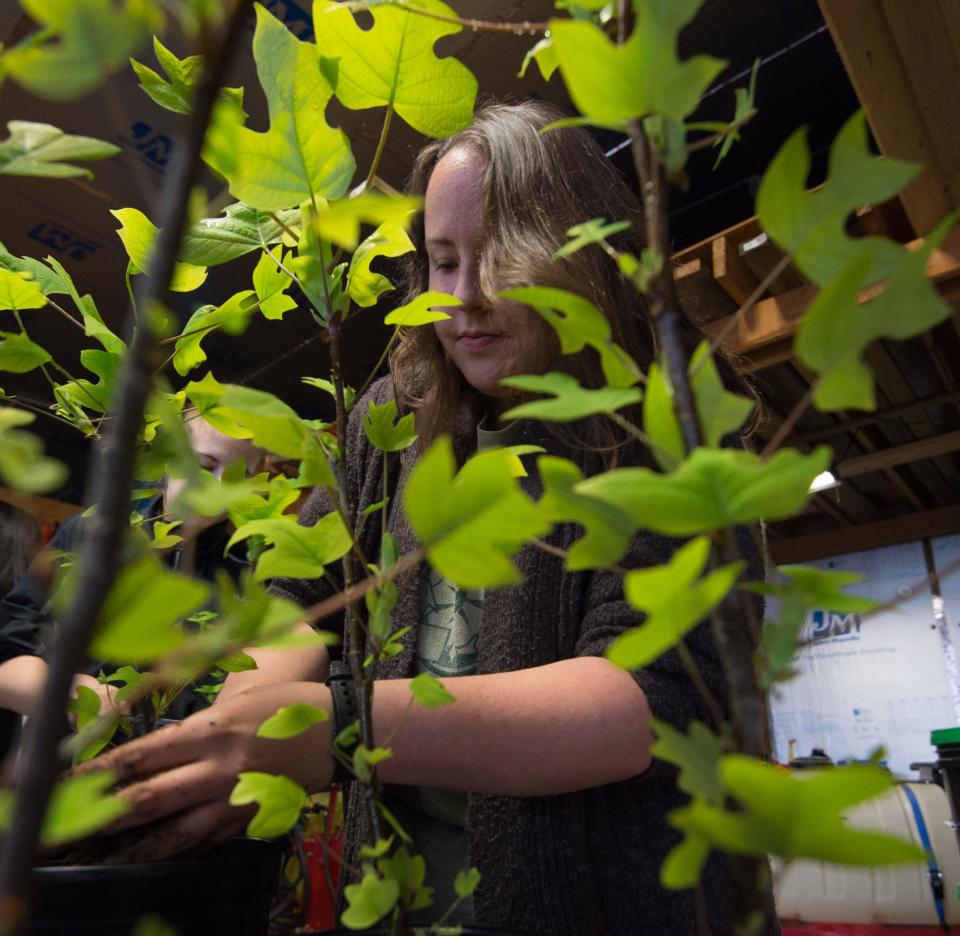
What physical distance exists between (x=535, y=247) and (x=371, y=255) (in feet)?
1.04

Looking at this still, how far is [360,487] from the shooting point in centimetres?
85

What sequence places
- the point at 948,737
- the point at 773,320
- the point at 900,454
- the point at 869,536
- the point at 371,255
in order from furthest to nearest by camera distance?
the point at 869,536 → the point at 900,454 → the point at 773,320 → the point at 948,737 → the point at 371,255

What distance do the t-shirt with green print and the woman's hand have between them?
344 millimetres

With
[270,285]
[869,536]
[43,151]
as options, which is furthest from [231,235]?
[869,536]

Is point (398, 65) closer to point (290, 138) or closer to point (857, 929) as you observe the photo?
point (290, 138)

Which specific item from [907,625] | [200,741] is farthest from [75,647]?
[907,625]

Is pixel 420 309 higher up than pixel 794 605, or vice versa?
pixel 420 309

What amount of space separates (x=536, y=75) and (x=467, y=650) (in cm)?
215

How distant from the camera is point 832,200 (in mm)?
200

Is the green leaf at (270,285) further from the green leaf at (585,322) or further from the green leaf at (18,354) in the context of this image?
the green leaf at (585,322)

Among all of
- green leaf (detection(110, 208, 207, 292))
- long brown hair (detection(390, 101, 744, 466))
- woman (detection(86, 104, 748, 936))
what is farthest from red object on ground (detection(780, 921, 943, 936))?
green leaf (detection(110, 208, 207, 292))

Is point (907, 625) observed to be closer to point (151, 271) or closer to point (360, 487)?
point (360, 487)

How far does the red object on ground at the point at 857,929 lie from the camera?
2646 millimetres

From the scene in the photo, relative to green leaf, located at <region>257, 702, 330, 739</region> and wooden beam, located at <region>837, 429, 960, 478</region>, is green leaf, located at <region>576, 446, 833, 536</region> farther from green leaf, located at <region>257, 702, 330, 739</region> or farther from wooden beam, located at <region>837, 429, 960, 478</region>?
wooden beam, located at <region>837, 429, 960, 478</region>
